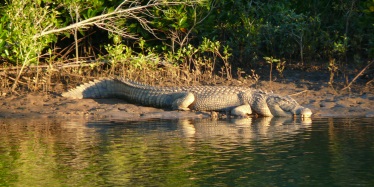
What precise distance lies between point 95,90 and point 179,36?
304cm

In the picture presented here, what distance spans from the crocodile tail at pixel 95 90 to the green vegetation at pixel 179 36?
0.79m

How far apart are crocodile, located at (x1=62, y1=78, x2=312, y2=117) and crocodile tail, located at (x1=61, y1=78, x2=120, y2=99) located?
25 centimetres

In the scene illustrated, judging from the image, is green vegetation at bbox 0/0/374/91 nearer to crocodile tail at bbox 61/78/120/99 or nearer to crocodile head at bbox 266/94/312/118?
crocodile tail at bbox 61/78/120/99

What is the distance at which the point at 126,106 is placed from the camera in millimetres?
11906

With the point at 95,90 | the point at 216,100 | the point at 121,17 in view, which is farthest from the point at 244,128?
the point at 121,17

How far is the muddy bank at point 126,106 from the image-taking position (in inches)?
445

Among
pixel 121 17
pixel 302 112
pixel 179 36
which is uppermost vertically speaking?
pixel 121 17

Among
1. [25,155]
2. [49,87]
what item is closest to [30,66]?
[49,87]

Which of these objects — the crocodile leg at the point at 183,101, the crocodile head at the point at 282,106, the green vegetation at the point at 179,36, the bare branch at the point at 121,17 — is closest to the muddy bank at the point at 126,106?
the crocodile leg at the point at 183,101

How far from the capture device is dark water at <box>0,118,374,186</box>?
6266 mm

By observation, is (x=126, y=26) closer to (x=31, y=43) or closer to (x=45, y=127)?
(x=31, y=43)

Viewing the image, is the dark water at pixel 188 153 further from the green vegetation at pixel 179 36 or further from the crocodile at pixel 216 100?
the green vegetation at pixel 179 36

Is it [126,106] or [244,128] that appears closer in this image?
[244,128]

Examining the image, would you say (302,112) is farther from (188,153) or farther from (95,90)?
(188,153)
